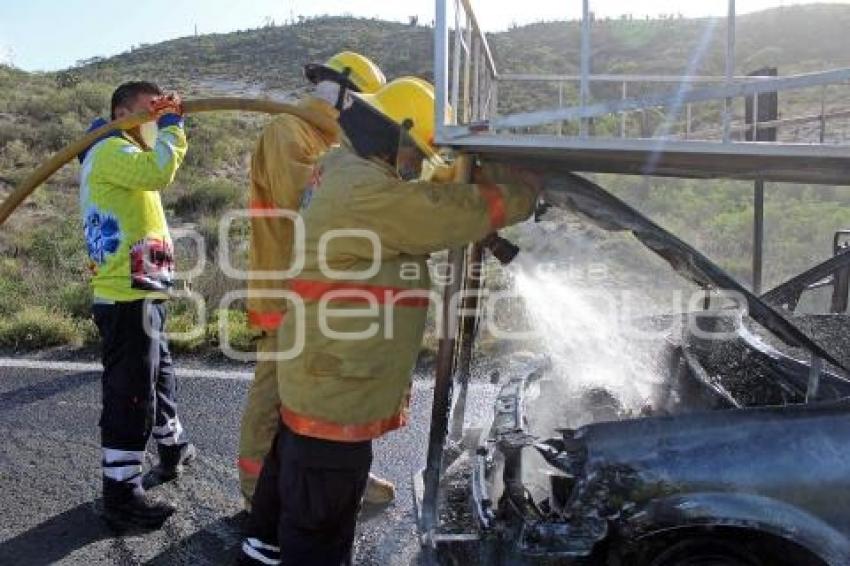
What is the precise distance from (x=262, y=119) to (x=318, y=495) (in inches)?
1029

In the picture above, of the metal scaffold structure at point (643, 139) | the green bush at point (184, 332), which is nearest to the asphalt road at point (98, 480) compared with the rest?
the green bush at point (184, 332)

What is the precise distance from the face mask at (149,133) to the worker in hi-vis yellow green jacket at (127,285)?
83mm

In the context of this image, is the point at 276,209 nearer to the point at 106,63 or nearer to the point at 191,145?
the point at 191,145

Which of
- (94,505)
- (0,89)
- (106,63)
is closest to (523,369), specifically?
(94,505)

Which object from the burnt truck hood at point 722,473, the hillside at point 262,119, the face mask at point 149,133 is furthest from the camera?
the hillside at point 262,119

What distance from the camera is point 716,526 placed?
2730 millimetres

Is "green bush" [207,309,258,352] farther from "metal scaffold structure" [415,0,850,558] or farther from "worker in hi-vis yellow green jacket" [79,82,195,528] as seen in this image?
"metal scaffold structure" [415,0,850,558]

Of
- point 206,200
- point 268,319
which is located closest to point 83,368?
point 268,319

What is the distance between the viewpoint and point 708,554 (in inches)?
109

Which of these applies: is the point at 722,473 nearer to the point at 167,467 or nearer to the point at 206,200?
the point at 167,467

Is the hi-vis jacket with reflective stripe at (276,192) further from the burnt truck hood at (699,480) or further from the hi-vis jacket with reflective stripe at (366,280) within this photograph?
the burnt truck hood at (699,480)

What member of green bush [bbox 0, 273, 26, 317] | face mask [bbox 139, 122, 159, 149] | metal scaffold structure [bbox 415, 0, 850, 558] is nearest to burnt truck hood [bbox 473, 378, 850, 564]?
metal scaffold structure [bbox 415, 0, 850, 558]

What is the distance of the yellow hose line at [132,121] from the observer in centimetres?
346

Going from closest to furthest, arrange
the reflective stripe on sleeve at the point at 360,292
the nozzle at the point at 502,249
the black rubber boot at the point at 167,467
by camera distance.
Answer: the reflective stripe on sleeve at the point at 360,292
the nozzle at the point at 502,249
the black rubber boot at the point at 167,467
